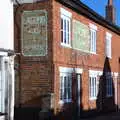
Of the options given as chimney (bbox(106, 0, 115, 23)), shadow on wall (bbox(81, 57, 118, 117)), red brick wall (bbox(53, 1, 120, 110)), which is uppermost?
chimney (bbox(106, 0, 115, 23))

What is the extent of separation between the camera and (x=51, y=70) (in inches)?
934

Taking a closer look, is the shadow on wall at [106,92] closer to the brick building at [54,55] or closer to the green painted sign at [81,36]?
the brick building at [54,55]

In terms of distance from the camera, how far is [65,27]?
25.5 meters

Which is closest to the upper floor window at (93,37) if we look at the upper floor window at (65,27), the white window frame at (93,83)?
the white window frame at (93,83)

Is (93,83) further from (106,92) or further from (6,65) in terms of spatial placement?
(6,65)

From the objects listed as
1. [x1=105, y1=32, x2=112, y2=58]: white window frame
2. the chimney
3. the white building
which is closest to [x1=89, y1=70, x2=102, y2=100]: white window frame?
[x1=105, y1=32, x2=112, y2=58]: white window frame

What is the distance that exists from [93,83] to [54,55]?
7615 mm

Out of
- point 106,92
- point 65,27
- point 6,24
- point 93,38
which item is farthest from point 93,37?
point 6,24

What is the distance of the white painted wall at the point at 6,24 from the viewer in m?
18.5

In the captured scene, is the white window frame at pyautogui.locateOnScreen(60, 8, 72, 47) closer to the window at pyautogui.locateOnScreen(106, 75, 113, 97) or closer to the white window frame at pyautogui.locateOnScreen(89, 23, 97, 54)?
the white window frame at pyautogui.locateOnScreen(89, 23, 97, 54)

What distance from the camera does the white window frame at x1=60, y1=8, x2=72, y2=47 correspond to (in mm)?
25141

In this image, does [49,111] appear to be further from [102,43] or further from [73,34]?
[102,43]

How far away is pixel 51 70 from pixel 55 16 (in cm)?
268

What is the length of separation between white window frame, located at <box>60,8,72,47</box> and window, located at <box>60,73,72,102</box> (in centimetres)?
165
